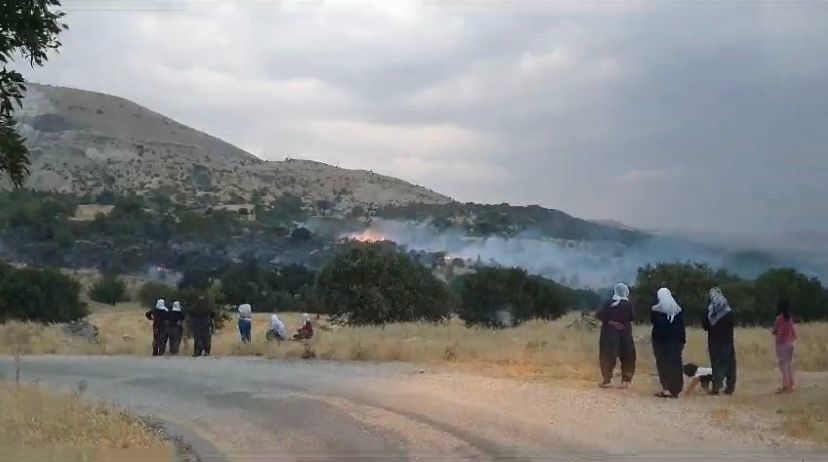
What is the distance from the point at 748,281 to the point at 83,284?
4408 centimetres

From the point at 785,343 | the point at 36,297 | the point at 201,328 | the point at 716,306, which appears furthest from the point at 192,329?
the point at 36,297

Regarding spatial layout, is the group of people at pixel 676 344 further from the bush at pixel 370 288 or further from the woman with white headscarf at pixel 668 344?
the bush at pixel 370 288

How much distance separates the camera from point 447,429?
1222 cm

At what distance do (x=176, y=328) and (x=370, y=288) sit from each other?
15.8 metres

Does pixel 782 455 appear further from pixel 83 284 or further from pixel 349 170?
pixel 349 170

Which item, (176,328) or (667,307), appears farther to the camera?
(176,328)

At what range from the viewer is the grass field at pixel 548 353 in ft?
48.9

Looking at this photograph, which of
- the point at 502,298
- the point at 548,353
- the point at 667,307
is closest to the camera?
the point at 667,307

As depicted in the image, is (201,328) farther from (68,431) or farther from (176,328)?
(68,431)

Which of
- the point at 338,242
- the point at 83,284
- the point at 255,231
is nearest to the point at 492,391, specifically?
the point at 83,284

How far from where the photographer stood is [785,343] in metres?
16.1

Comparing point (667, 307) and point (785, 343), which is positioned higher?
point (667, 307)

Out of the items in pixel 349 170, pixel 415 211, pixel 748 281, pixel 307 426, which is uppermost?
pixel 349 170

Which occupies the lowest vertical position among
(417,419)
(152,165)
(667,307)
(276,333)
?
(417,419)
